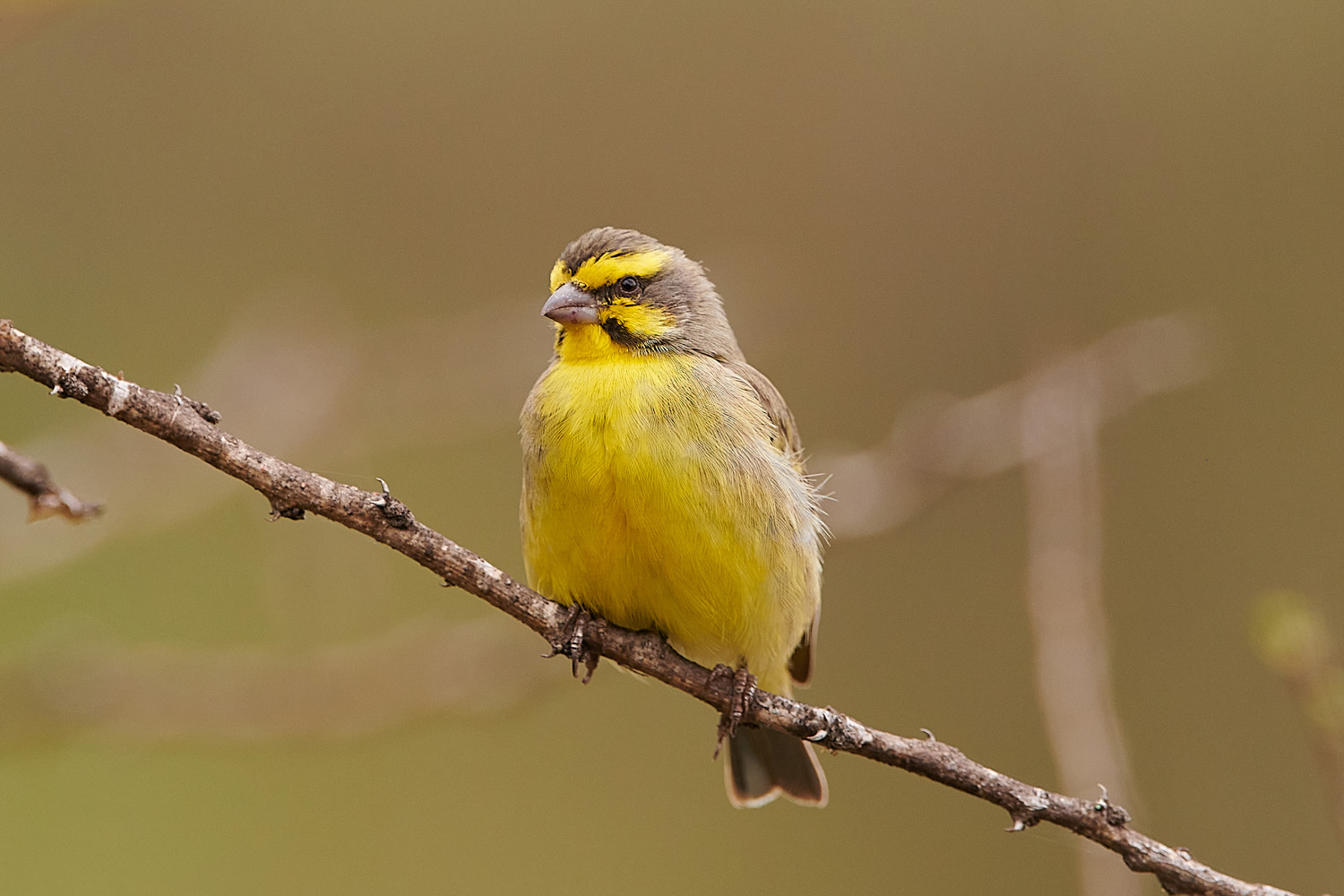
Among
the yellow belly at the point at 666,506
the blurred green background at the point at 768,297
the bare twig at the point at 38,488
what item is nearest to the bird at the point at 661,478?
the yellow belly at the point at 666,506

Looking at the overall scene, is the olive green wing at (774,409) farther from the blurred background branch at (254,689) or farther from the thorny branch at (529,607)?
the blurred background branch at (254,689)

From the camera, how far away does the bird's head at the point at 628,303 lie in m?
4.45

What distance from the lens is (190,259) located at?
795cm

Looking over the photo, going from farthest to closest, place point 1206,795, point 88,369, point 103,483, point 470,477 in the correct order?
point 470,477 → point 1206,795 → point 103,483 → point 88,369

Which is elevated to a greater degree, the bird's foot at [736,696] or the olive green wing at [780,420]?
the olive green wing at [780,420]

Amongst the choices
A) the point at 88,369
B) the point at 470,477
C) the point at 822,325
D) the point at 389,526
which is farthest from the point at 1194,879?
the point at 470,477

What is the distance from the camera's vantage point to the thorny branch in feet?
8.98

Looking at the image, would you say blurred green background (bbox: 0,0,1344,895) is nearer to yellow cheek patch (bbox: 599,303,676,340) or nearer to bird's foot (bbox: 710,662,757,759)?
yellow cheek patch (bbox: 599,303,676,340)

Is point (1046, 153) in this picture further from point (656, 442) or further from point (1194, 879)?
point (1194, 879)

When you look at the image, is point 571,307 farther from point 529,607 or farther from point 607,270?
Result: point 529,607

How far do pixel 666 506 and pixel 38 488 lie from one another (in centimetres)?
174

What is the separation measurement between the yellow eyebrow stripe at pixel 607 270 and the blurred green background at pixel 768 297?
2135 millimetres

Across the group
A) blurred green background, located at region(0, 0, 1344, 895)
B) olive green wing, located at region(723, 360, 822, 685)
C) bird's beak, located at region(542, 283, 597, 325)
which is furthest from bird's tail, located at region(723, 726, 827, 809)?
blurred green background, located at region(0, 0, 1344, 895)

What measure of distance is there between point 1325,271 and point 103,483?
650 centimetres
